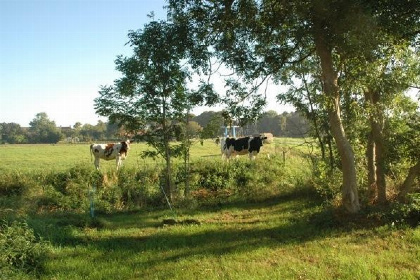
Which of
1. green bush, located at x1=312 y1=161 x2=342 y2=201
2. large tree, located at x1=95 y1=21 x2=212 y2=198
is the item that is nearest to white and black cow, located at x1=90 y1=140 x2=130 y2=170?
large tree, located at x1=95 y1=21 x2=212 y2=198

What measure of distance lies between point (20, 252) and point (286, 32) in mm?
7638

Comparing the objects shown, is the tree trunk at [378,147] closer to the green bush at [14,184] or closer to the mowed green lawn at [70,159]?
the mowed green lawn at [70,159]

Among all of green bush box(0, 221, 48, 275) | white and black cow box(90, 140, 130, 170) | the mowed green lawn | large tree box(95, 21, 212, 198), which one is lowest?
green bush box(0, 221, 48, 275)

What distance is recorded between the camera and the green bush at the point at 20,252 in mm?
6272

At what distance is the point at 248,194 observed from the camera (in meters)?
14.6

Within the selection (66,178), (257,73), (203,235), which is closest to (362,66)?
(257,73)

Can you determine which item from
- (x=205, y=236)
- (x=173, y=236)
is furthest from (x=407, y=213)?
(x=173, y=236)

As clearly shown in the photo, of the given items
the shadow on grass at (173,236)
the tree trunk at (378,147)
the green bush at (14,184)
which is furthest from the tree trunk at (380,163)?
the green bush at (14,184)

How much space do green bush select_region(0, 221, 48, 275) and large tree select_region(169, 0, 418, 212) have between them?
5622mm

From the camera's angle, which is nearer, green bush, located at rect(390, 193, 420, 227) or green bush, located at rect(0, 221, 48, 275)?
green bush, located at rect(0, 221, 48, 275)

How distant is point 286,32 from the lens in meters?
9.03

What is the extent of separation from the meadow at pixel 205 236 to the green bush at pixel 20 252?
0.04 metres

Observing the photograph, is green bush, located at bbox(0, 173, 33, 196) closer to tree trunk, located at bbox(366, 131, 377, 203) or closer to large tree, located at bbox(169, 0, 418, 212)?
large tree, located at bbox(169, 0, 418, 212)

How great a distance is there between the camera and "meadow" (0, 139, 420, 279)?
6.35 metres
